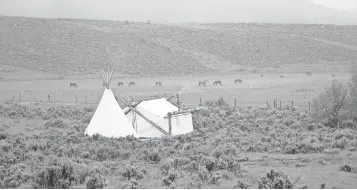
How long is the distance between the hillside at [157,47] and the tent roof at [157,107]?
43.2 metres

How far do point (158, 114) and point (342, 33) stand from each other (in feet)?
275

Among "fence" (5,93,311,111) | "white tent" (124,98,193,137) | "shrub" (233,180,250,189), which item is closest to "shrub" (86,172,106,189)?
"shrub" (233,180,250,189)

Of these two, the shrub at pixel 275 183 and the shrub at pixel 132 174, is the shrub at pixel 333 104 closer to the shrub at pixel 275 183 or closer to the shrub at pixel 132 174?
the shrub at pixel 275 183

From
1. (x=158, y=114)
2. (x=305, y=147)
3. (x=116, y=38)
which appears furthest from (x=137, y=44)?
(x=305, y=147)

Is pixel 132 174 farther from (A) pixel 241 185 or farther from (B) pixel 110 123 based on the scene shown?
(B) pixel 110 123

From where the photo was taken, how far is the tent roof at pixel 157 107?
67.8 ft

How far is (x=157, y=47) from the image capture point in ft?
259

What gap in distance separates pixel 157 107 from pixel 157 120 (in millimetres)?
969

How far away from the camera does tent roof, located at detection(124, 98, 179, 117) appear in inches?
814

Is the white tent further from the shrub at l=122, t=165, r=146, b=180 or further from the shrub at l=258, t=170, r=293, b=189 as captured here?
the shrub at l=258, t=170, r=293, b=189

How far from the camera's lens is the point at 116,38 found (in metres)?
82.4

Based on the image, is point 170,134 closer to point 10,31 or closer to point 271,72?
point 271,72

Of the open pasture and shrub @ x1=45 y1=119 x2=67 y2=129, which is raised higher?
the open pasture

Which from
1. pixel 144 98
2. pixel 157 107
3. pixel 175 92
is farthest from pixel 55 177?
pixel 175 92
